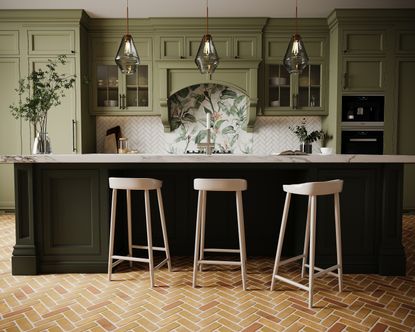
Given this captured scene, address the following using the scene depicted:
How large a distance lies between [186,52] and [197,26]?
1.39ft

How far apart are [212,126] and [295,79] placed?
1497 mm

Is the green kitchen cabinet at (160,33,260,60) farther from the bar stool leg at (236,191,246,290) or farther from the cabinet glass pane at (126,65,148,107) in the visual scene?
the bar stool leg at (236,191,246,290)

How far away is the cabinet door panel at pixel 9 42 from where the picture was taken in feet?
18.1

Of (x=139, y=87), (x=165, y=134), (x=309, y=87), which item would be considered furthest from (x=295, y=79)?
(x=139, y=87)

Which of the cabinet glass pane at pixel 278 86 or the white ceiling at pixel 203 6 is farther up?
the white ceiling at pixel 203 6

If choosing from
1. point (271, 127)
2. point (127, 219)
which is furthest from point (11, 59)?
point (271, 127)

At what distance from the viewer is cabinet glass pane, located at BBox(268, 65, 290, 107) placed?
5.77m

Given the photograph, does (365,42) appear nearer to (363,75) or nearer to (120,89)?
(363,75)

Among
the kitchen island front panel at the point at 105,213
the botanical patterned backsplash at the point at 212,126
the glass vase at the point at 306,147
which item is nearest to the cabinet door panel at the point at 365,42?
the botanical patterned backsplash at the point at 212,126

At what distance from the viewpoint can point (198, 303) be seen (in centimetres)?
268

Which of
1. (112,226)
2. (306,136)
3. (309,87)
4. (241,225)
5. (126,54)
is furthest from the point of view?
(306,136)

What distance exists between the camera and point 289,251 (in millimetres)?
3611

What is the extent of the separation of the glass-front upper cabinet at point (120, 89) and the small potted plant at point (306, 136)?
2.44m

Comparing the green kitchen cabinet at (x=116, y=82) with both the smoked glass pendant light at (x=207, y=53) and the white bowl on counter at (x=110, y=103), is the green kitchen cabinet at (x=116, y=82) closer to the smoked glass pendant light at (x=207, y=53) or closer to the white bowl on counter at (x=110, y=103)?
the white bowl on counter at (x=110, y=103)
